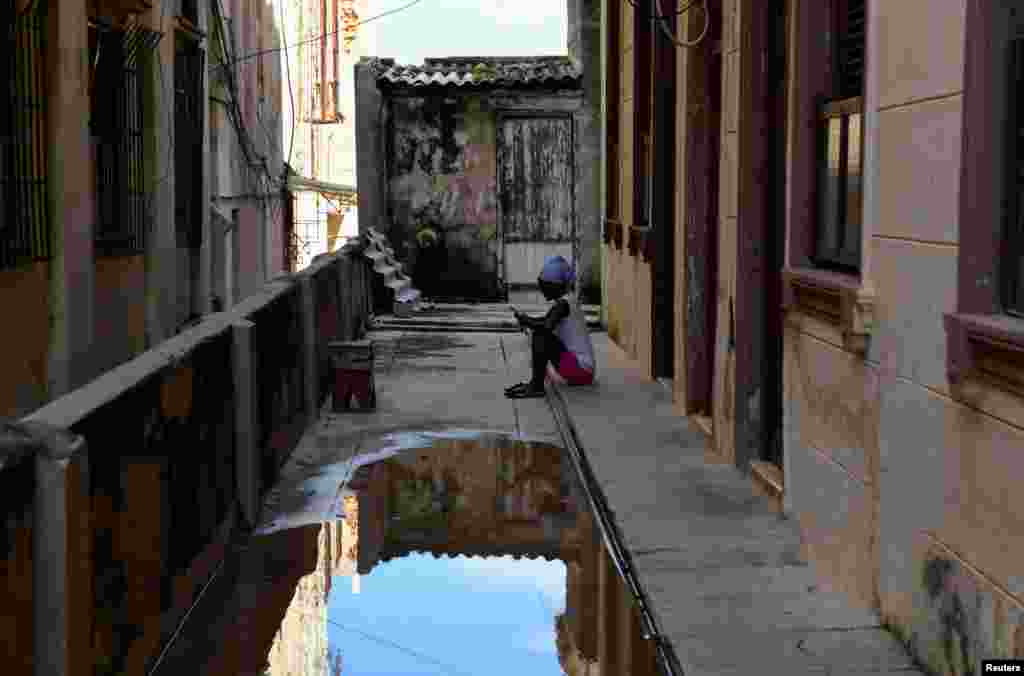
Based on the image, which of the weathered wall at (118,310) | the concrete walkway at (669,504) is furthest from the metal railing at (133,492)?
the weathered wall at (118,310)

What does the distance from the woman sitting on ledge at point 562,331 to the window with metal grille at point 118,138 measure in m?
3.49

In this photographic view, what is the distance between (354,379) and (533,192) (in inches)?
415

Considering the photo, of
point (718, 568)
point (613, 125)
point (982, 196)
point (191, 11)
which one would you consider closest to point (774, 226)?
point (718, 568)

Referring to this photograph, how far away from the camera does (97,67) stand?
1228 centimetres

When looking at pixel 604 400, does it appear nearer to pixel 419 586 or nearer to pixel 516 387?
pixel 516 387

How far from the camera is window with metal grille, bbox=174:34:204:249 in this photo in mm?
15133

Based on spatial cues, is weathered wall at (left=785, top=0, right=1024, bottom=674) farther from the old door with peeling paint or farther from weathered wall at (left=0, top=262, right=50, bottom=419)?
the old door with peeling paint

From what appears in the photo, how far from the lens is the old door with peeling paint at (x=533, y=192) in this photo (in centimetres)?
2166

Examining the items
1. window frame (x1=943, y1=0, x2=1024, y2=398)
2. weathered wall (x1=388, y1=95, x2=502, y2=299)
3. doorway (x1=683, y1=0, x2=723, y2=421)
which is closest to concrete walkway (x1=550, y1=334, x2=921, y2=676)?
doorway (x1=683, y1=0, x2=723, y2=421)

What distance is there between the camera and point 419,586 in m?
6.86

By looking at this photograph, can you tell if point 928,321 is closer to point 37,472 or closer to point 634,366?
point 37,472

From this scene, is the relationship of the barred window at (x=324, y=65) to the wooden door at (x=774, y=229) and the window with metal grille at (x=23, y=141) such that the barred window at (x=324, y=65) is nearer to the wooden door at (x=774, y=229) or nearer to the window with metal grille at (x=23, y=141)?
the window with metal grille at (x=23, y=141)

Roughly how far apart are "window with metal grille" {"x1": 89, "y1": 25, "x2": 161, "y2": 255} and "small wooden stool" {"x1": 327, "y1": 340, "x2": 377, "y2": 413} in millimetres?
2194

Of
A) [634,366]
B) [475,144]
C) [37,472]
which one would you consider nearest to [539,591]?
[37,472]
